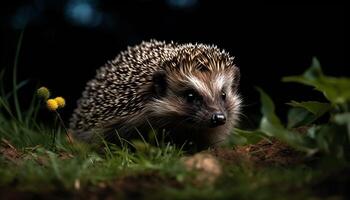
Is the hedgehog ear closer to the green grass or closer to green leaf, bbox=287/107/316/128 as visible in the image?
the green grass

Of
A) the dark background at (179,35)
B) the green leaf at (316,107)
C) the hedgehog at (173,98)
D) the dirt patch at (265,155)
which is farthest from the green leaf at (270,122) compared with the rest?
the dark background at (179,35)

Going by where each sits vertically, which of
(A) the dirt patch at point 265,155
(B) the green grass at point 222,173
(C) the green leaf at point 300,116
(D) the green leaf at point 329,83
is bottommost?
(A) the dirt patch at point 265,155

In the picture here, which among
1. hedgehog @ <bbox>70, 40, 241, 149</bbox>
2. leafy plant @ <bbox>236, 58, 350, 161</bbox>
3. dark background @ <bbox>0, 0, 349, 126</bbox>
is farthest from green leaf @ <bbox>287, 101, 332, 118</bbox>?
dark background @ <bbox>0, 0, 349, 126</bbox>

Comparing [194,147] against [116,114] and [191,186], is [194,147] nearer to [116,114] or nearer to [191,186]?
[116,114]

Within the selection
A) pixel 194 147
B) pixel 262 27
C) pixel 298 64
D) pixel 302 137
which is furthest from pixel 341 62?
pixel 302 137

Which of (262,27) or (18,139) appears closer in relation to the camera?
(18,139)

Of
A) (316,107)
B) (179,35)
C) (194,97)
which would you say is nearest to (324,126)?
(316,107)

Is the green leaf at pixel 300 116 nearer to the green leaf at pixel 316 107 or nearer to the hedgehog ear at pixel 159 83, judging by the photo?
the green leaf at pixel 316 107
